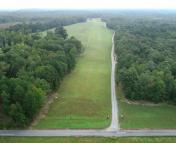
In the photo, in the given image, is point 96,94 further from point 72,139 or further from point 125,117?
point 72,139

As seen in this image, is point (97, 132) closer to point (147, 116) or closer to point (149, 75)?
point (147, 116)

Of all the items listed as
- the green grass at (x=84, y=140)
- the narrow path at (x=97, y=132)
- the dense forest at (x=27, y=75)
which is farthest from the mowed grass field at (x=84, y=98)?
the green grass at (x=84, y=140)

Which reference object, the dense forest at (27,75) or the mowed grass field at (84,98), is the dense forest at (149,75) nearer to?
the mowed grass field at (84,98)

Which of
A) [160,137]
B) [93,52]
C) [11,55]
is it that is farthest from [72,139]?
[93,52]

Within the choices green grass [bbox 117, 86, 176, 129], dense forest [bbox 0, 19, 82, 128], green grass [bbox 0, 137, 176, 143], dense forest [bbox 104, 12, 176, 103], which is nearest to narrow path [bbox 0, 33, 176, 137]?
green grass [bbox 0, 137, 176, 143]

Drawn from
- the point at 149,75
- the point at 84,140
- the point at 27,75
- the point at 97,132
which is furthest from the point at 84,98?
the point at 84,140

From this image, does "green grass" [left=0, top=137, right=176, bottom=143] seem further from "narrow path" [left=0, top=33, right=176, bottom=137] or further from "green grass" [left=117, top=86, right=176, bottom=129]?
"green grass" [left=117, top=86, right=176, bottom=129]
